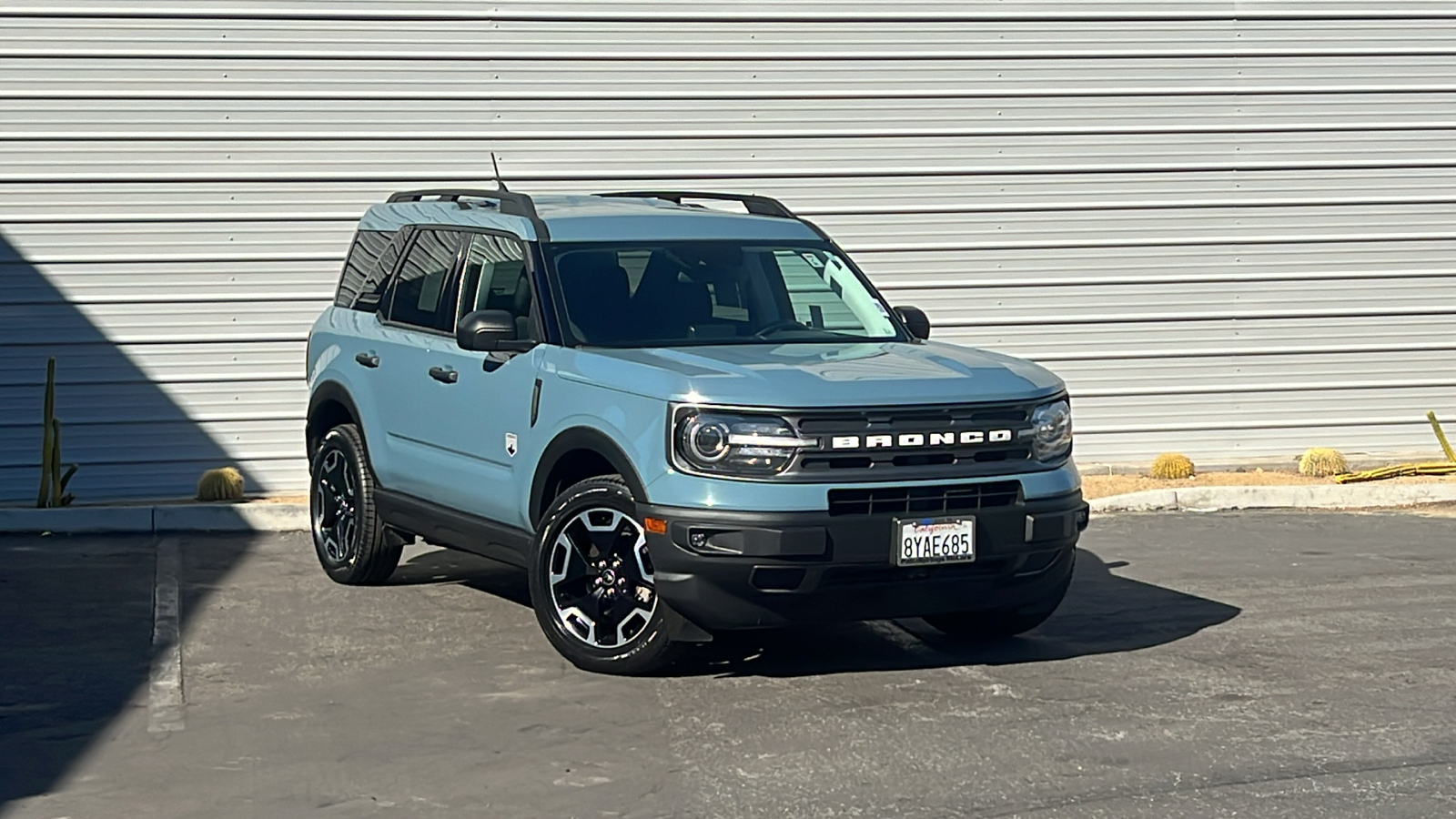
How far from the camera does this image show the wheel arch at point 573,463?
768 centimetres

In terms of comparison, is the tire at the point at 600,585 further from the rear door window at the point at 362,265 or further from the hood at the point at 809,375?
the rear door window at the point at 362,265

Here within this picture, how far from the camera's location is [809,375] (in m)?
7.56

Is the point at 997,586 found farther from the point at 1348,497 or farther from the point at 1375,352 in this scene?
the point at 1375,352

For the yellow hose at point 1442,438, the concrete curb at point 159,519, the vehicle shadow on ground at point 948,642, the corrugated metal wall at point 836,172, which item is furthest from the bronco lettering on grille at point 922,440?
the yellow hose at point 1442,438

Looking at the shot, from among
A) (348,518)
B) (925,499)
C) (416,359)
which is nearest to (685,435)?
(925,499)

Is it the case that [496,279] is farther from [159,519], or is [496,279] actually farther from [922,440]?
[159,519]

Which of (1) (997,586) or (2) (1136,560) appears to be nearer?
(1) (997,586)

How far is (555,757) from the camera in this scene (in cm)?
657

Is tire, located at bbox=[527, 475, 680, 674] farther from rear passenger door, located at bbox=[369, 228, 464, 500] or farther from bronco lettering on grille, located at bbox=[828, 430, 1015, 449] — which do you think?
rear passenger door, located at bbox=[369, 228, 464, 500]

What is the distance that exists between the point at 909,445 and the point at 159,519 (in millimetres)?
6286

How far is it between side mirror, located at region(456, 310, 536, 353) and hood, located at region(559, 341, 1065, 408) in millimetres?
352

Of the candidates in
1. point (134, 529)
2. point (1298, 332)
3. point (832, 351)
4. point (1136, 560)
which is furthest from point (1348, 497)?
point (134, 529)

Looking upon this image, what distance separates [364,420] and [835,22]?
558 centimetres

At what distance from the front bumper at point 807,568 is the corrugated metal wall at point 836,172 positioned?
661cm
